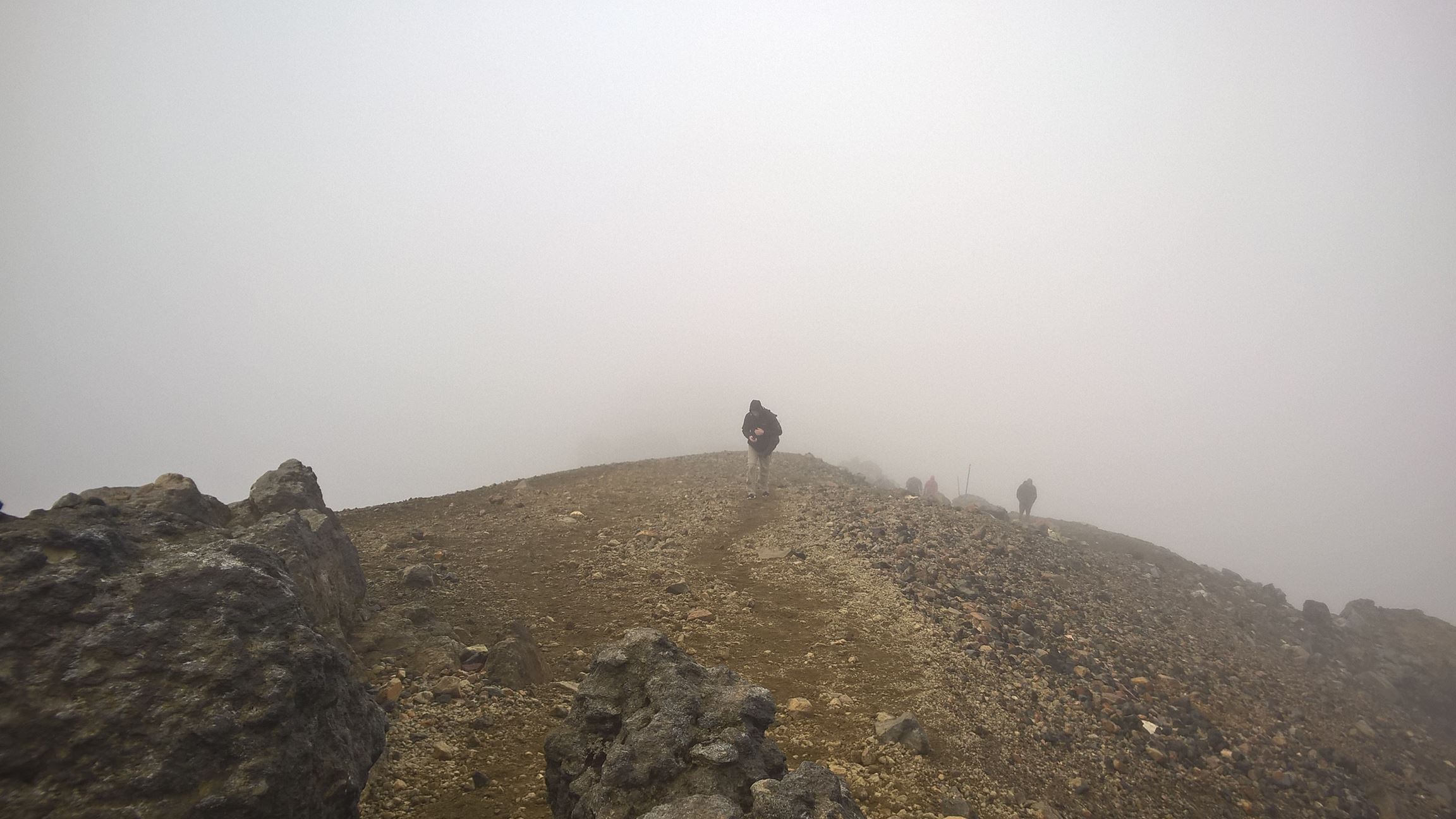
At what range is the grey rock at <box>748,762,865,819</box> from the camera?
4.88m

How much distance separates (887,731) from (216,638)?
804 centimetres

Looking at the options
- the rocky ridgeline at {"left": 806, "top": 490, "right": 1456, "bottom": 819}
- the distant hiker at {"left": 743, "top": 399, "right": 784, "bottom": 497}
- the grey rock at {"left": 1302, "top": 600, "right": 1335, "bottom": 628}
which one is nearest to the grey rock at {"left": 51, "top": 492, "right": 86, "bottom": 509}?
the rocky ridgeline at {"left": 806, "top": 490, "right": 1456, "bottom": 819}

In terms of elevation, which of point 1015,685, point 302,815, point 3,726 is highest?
point 3,726

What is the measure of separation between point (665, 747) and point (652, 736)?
0.57 feet

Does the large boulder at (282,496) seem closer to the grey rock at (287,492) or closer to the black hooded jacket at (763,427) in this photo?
the grey rock at (287,492)

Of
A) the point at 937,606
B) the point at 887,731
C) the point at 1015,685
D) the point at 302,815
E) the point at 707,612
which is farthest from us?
the point at 937,606

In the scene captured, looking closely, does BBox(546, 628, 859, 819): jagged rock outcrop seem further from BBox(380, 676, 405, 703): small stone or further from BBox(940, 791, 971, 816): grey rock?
BBox(380, 676, 405, 703): small stone

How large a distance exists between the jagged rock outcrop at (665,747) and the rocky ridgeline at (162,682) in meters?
2.05

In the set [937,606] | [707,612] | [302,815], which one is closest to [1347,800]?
[937,606]

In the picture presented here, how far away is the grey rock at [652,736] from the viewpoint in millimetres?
5418

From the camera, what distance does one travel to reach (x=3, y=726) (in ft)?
13.8

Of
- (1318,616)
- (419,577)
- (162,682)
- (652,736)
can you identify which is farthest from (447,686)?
(1318,616)

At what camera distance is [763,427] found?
832 inches

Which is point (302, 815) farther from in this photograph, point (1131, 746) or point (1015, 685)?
point (1131, 746)
